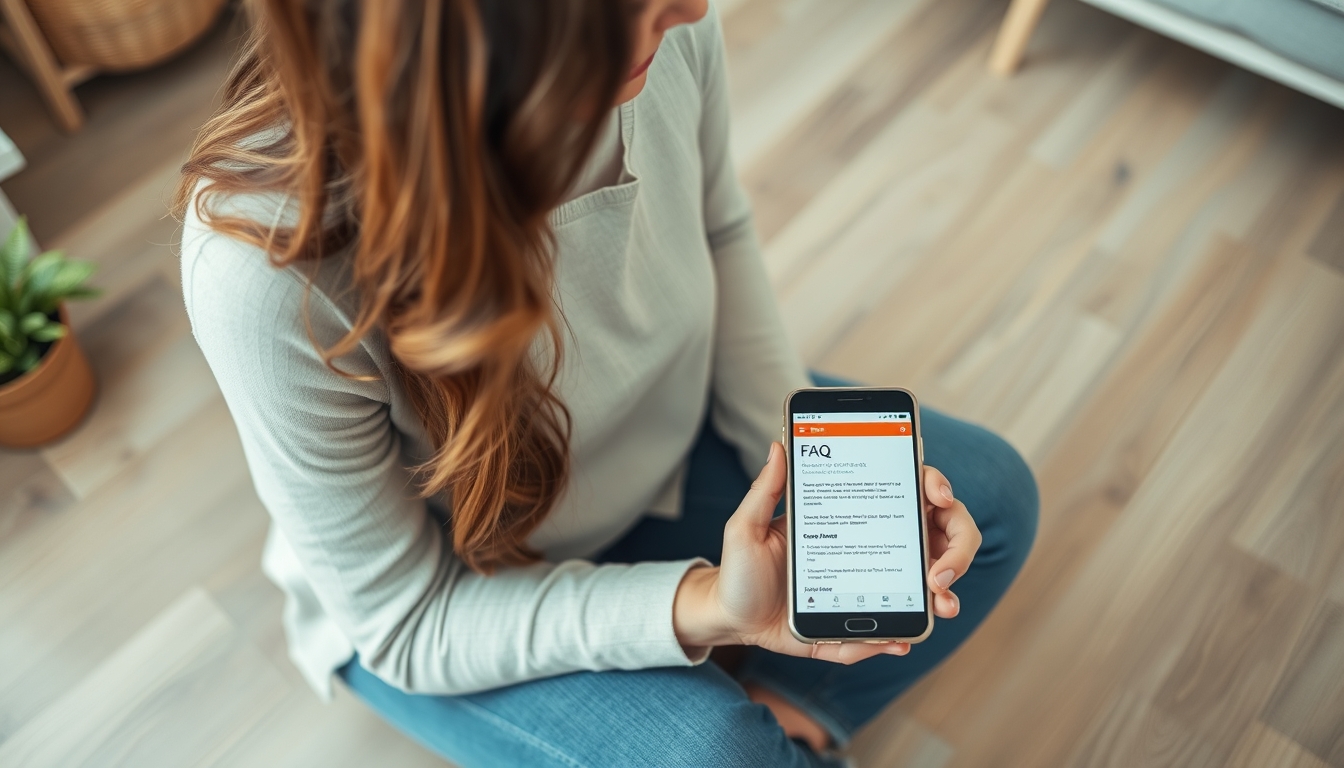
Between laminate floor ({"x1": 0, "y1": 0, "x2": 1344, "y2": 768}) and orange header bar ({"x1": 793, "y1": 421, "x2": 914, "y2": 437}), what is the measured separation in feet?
1.79

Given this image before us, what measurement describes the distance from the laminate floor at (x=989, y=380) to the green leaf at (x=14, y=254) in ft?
0.74

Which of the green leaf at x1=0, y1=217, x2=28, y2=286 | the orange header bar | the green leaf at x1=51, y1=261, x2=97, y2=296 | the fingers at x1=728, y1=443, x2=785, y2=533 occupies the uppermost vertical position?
the green leaf at x1=0, y1=217, x2=28, y2=286

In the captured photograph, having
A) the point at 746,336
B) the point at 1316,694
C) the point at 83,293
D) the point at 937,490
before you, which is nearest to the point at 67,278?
A: the point at 83,293

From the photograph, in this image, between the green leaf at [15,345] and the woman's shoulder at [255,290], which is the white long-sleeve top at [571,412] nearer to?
the woman's shoulder at [255,290]

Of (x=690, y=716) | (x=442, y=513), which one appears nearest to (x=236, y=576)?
(x=442, y=513)

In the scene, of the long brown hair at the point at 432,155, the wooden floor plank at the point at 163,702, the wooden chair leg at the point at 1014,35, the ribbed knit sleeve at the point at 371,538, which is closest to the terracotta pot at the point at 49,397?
the wooden floor plank at the point at 163,702

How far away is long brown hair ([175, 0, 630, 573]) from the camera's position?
1.46 ft

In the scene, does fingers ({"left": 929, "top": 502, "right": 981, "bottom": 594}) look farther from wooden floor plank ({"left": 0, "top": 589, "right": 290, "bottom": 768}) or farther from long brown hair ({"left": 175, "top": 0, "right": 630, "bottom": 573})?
wooden floor plank ({"left": 0, "top": 589, "right": 290, "bottom": 768})

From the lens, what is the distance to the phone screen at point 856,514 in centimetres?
74

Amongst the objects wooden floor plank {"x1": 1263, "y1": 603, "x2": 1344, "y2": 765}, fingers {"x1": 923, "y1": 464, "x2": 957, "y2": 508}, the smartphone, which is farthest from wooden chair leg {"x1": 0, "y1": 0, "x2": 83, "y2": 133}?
wooden floor plank {"x1": 1263, "y1": 603, "x2": 1344, "y2": 765}

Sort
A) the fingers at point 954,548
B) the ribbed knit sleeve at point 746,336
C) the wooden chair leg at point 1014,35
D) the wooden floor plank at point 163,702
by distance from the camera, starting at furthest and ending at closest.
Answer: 1. the wooden chair leg at point 1014,35
2. the wooden floor plank at point 163,702
3. the ribbed knit sleeve at point 746,336
4. the fingers at point 954,548

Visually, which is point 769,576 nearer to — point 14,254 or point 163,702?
point 163,702

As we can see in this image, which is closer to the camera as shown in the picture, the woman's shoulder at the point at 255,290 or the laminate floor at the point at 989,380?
the woman's shoulder at the point at 255,290

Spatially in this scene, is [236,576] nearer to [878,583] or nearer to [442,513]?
[442,513]
